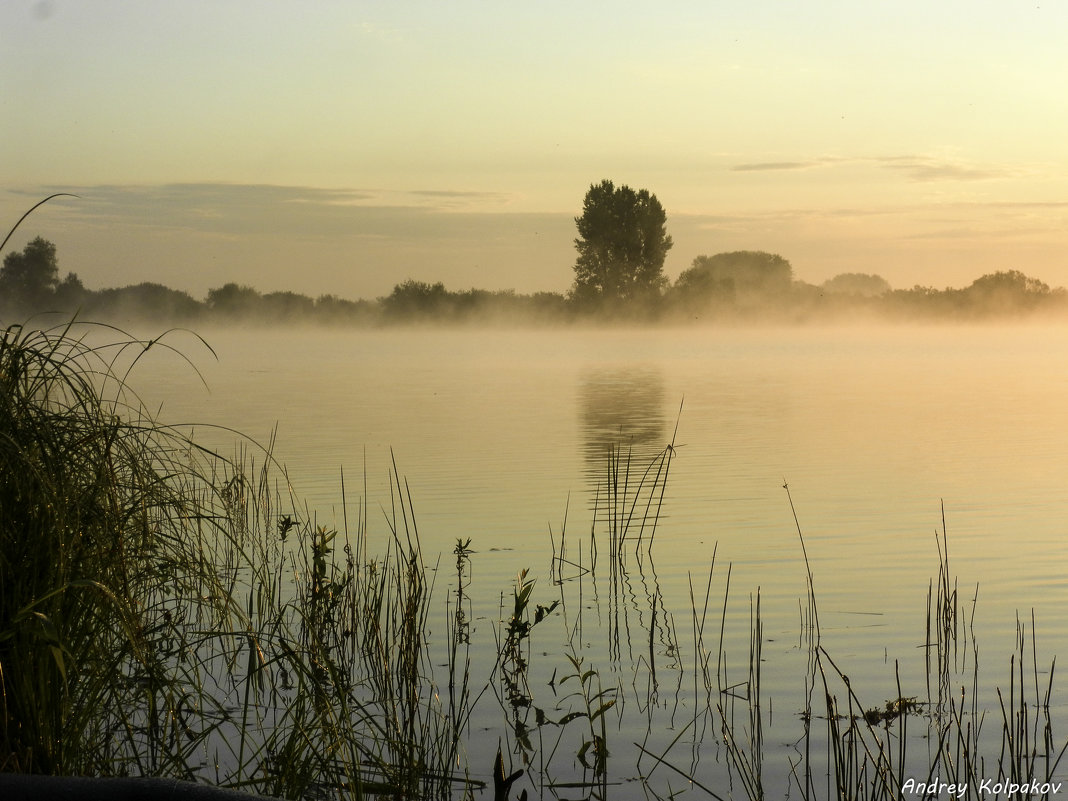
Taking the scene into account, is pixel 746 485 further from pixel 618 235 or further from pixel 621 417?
pixel 618 235

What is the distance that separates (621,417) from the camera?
21.8m

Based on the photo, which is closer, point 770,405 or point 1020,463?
point 1020,463

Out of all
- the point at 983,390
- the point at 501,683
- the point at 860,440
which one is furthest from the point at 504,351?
the point at 501,683

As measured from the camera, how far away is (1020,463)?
14219 millimetres

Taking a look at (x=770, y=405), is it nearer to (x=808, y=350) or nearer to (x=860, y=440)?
(x=860, y=440)

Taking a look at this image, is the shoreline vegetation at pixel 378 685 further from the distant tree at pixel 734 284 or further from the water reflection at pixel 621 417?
the distant tree at pixel 734 284

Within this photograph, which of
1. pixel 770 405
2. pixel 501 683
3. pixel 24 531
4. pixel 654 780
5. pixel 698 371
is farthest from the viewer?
pixel 698 371

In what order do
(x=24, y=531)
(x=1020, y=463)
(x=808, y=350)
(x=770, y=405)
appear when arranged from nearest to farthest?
(x=24, y=531), (x=1020, y=463), (x=770, y=405), (x=808, y=350)

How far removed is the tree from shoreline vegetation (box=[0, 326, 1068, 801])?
88.7 m

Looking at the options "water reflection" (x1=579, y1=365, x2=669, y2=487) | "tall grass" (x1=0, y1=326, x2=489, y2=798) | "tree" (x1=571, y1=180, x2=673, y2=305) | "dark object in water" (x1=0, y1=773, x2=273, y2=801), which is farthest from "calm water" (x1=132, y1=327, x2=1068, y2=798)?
"tree" (x1=571, y1=180, x2=673, y2=305)

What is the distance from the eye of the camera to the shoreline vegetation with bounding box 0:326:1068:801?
387cm

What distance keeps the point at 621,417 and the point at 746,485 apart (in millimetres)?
9305

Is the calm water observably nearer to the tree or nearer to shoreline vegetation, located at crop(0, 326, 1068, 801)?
shoreline vegetation, located at crop(0, 326, 1068, 801)

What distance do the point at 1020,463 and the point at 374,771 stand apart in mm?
11591
